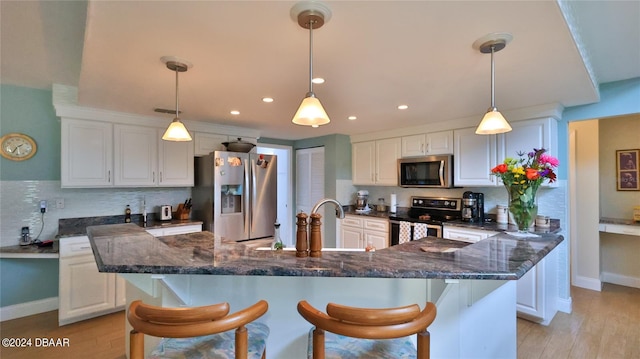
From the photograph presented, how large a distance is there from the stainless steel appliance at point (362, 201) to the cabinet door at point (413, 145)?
3.25 ft

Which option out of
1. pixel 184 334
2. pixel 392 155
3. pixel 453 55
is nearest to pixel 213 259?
pixel 184 334

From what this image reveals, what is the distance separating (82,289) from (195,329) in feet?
9.10

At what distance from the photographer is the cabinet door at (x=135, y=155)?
11.0ft

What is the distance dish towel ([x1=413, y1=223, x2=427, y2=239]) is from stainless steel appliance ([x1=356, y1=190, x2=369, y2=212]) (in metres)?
1.18

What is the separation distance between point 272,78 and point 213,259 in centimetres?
141

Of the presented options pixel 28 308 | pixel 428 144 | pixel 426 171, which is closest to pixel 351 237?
pixel 426 171

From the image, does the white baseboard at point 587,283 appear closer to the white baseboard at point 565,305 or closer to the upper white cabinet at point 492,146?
the white baseboard at point 565,305

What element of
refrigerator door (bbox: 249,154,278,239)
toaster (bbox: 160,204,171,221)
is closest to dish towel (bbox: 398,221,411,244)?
refrigerator door (bbox: 249,154,278,239)

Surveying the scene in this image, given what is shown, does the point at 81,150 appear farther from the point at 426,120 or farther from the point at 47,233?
the point at 426,120

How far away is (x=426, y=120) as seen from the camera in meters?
3.74

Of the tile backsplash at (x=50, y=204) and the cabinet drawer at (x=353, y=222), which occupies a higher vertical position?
the tile backsplash at (x=50, y=204)

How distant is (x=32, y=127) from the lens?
3062 mm

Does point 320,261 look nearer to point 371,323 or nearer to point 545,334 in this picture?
point 371,323

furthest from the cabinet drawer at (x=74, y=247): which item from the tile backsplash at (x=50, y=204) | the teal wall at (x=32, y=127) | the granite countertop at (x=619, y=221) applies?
the granite countertop at (x=619, y=221)
